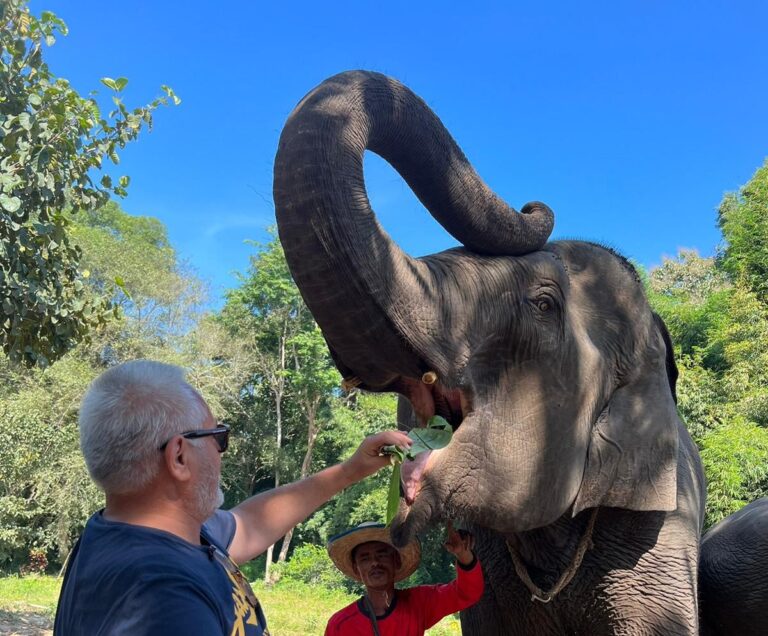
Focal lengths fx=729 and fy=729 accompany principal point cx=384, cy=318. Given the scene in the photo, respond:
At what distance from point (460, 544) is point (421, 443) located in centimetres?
70

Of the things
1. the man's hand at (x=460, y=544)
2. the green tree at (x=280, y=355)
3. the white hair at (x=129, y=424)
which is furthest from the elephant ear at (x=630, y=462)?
the green tree at (x=280, y=355)

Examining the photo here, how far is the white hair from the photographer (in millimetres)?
1582

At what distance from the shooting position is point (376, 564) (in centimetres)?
314

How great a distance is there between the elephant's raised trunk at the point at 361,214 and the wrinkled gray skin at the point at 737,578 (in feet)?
5.28

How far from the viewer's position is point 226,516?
2.57m

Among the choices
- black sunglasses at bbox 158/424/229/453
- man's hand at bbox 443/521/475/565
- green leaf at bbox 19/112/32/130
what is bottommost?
man's hand at bbox 443/521/475/565

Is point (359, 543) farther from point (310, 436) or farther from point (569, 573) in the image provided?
point (310, 436)

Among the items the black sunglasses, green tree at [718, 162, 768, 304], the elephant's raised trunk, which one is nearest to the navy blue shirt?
the black sunglasses

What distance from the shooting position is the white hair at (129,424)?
1582 mm

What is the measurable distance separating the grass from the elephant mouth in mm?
10311

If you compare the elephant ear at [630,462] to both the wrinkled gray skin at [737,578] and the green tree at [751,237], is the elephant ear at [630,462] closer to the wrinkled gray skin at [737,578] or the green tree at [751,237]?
the wrinkled gray skin at [737,578]

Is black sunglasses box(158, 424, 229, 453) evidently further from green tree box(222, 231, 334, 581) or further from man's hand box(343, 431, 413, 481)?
green tree box(222, 231, 334, 581)

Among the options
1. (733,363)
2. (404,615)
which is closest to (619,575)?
(404,615)

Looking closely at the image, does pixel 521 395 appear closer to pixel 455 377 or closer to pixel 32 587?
pixel 455 377
